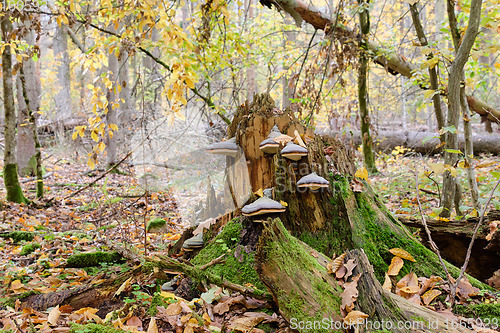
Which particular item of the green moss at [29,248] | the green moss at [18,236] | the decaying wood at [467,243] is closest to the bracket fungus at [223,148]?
the decaying wood at [467,243]

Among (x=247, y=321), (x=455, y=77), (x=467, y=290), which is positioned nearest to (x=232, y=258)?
(x=247, y=321)

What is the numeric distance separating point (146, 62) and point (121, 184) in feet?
36.8

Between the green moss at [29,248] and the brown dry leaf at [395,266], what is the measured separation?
457cm

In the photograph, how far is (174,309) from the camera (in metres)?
2.17

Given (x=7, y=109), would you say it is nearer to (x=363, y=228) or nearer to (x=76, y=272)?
(x=76, y=272)

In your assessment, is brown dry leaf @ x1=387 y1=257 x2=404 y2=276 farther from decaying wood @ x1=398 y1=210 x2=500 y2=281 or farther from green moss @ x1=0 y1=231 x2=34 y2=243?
green moss @ x1=0 y1=231 x2=34 y2=243

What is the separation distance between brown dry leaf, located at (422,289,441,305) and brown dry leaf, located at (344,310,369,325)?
1.01 meters

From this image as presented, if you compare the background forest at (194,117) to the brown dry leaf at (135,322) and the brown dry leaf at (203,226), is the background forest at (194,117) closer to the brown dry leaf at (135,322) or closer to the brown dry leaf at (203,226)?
the brown dry leaf at (135,322)

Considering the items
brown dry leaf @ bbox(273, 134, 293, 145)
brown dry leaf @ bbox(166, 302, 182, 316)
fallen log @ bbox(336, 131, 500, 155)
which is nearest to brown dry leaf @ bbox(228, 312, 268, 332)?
brown dry leaf @ bbox(166, 302, 182, 316)

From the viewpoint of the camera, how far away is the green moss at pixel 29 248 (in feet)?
14.2

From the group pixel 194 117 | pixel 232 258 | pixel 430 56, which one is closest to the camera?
pixel 232 258

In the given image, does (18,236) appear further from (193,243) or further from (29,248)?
(193,243)

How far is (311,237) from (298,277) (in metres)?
1.12

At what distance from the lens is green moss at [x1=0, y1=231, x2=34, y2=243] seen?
4936mm
